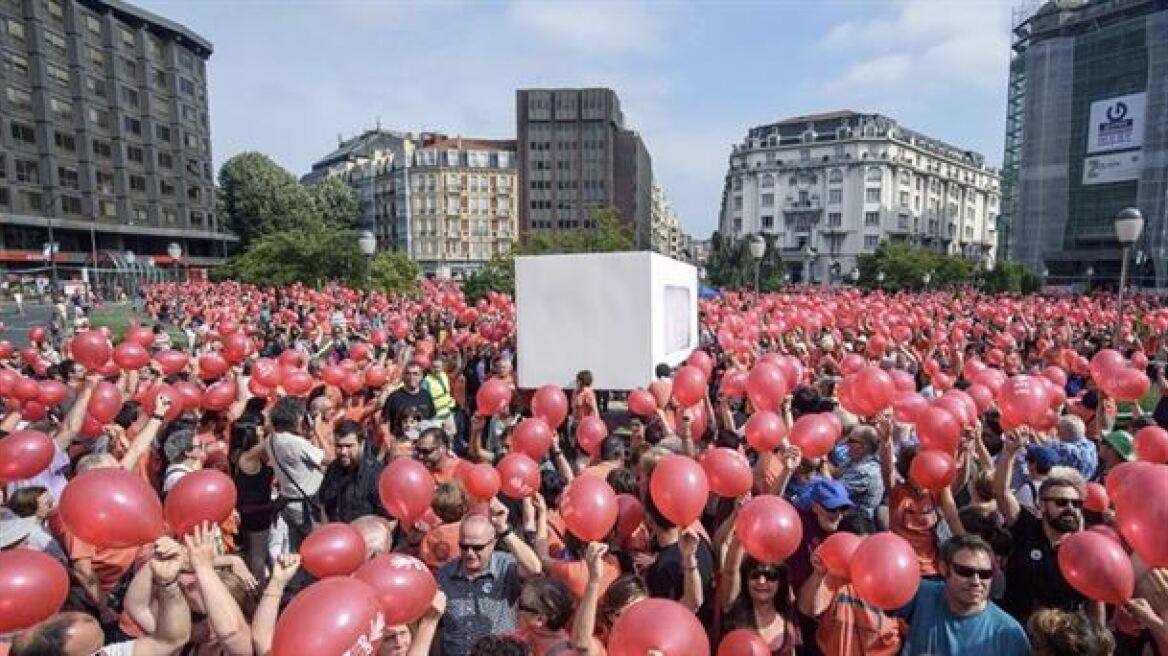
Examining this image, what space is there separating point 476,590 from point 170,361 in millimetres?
5530

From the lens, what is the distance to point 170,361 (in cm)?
703

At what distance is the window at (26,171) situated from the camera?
49.3 meters

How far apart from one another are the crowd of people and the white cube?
274cm

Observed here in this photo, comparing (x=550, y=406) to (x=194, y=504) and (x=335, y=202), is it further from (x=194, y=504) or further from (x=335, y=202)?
(x=335, y=202)

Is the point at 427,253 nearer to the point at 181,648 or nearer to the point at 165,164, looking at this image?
the point at 165,164

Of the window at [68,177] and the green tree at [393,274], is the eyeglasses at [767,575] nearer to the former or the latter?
the green tree at [393,274]

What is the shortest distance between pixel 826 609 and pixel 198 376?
7.25m

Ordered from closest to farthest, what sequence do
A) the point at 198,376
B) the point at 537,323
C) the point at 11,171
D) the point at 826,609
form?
1. the point at 826,609
2. the point at 198,376
3. the point at 537,323
4. the point at 11,171

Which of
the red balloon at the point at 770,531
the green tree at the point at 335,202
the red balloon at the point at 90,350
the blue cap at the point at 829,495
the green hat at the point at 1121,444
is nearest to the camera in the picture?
the red balloon at the point at 770,531

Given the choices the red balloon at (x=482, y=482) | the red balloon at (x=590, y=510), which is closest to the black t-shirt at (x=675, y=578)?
the red balloon at (x=590, y=510)

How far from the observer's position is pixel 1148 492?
2684 millimetres

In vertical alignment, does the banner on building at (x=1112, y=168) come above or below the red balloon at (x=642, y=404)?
above

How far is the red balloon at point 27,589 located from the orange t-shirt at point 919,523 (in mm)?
3904

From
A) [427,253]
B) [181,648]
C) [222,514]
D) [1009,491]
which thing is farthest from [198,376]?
[427,253]
